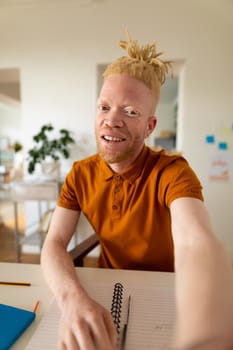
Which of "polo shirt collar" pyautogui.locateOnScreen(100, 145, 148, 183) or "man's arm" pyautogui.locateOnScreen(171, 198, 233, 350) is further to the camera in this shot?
"polo shirt collar" pyautogui.locateOnScreen(100, 145, 148, 183)

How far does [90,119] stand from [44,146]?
52 centimetres

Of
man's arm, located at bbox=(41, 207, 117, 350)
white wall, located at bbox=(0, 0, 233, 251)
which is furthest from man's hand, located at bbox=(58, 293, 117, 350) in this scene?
white wall, located at bbox=(0, 0, 233, 251)

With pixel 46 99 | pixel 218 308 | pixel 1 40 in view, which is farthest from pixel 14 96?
pixel 218 308

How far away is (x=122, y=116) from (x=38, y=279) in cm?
55

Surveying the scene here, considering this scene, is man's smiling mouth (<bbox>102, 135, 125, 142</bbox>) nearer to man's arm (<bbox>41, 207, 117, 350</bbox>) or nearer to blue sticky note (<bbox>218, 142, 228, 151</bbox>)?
man's arm (<bbox>41, 207, 117, 350</bbox>)

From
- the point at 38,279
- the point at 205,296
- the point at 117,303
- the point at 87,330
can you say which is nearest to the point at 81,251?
the point at 38,279

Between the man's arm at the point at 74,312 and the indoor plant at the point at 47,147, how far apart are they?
156cm

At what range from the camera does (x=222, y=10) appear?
1.92m

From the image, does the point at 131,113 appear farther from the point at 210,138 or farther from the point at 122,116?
the point at 210,138

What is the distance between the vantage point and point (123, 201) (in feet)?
2.57

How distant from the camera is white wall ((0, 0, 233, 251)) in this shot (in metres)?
1.97

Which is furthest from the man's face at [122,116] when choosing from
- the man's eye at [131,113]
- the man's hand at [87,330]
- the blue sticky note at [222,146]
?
the blue sticky note at [222,146]

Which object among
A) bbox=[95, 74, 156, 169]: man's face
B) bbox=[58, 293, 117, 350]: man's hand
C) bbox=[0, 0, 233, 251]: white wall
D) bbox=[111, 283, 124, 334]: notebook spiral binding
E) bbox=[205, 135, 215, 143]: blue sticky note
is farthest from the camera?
bbox=[205, 135, 215, 143]: blue sticky note

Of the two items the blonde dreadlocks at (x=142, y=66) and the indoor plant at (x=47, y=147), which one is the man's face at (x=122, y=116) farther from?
the indoor plant at (x=47, y=147)
